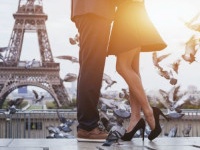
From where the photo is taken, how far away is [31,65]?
16.2 meters

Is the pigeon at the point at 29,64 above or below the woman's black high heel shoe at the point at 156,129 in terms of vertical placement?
above

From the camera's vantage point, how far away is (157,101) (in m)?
14.2

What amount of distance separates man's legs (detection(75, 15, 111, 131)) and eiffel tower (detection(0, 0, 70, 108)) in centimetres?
1314

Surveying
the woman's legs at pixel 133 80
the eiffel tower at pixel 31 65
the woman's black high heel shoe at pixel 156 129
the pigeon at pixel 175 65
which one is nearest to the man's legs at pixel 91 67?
the woman's legs at pixel 133 80

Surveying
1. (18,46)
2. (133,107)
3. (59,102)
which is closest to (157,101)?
(59,102)

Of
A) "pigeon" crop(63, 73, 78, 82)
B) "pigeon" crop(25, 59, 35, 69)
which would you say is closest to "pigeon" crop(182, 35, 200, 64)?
"pigeon" crop(63, 73, 78, 82)

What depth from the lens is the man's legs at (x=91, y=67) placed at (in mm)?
1972

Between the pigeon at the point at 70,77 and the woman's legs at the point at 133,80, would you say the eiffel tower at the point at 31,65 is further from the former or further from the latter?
the woman's legs at the point at 133,80

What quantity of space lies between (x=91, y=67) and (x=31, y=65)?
14344 millimetres

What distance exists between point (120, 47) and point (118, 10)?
0.48 ft

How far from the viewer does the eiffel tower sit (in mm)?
15561

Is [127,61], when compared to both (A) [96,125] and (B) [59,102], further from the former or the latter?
(B) [59,102]

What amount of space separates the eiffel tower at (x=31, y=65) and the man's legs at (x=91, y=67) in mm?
13143

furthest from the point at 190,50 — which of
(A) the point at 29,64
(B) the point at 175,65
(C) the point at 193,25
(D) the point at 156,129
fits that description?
(D) the point at 156,129
